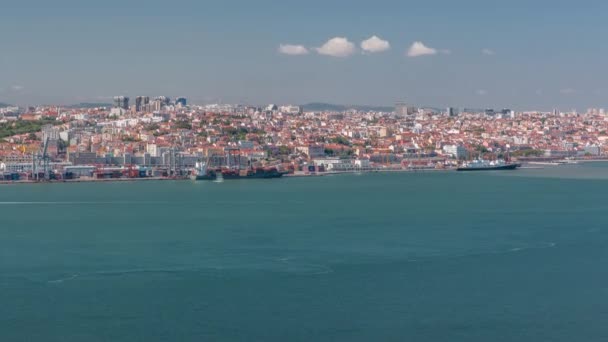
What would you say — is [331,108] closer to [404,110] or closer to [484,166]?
[404,110]

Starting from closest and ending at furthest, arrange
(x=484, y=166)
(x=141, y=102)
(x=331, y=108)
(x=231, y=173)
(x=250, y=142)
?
(x=231, y=173) < (x=484, y=166) < (x=250, y=142) < (x=141, y=102) < (x=331, y=108)

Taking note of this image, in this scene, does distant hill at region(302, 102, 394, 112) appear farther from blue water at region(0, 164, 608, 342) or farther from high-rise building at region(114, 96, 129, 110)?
blue water at region(0, 164, 608, 342)

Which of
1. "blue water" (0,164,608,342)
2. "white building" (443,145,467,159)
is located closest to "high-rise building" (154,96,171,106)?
"white building" (443,145,467,159)

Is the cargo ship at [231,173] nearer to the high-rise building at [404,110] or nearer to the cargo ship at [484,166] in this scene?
the cargo ship at [484,166]

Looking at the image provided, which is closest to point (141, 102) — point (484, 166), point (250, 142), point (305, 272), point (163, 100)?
point (163, 100)

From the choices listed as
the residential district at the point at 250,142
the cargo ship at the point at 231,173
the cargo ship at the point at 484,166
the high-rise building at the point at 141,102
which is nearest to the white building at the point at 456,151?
the residential district at the point at 250,142

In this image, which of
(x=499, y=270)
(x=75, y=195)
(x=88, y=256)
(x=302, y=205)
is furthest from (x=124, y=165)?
(x=499, y=270)
